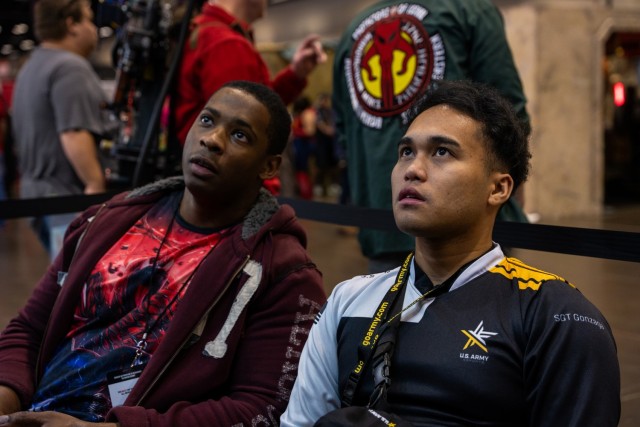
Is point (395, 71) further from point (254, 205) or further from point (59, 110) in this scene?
point (59, 110)

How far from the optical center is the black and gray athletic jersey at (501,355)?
151 centimetres

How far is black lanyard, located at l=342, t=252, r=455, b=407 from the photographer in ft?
5.66

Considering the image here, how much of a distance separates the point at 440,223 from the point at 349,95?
1.86m

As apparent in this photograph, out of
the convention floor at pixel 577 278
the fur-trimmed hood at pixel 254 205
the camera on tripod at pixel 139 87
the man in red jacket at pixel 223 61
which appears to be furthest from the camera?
the camera on tripod at pixel 139 87

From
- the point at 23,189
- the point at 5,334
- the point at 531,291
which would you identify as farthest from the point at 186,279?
the point at 23,189

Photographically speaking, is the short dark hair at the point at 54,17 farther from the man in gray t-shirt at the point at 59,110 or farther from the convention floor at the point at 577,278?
the convention floor at the point at 577,278

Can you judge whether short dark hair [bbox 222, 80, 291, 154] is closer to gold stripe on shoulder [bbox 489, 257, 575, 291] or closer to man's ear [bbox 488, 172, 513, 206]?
man's ear [bbox 488, 172, 513, 206]

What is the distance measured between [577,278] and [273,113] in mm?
2145

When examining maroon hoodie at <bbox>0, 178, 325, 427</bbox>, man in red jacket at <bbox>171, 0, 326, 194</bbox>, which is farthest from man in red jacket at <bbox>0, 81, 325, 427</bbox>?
man in red jacket at <bbox>171, 0, 326, 194</bbox>

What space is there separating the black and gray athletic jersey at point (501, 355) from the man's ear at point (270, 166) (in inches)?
33.1

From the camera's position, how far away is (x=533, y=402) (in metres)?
1.55

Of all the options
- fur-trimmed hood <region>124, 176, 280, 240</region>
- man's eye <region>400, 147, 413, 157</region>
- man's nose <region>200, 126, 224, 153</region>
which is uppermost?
man's eye <region>400, 147, 413, 157</region>

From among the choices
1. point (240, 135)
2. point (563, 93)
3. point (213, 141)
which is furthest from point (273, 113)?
point (563, 93)

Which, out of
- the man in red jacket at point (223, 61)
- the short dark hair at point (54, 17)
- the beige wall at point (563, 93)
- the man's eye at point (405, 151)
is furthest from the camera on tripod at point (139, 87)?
the beige wall at point (563, 93)
